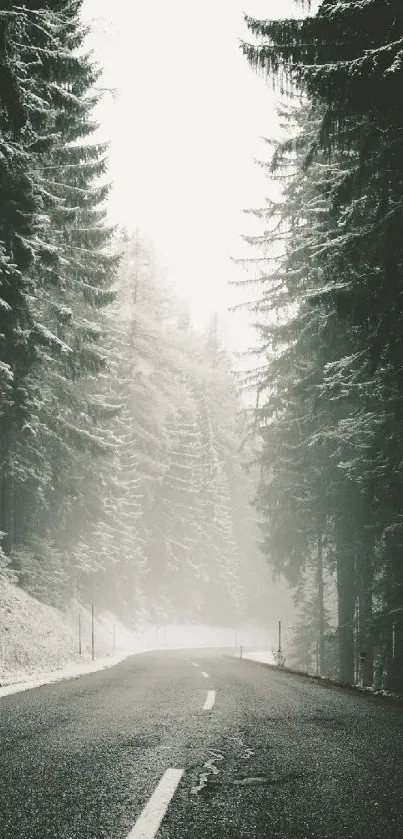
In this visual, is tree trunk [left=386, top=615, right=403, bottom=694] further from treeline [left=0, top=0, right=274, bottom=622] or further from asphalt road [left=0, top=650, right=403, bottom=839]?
treeline [left=0, top=0, right=274, bottom=622]

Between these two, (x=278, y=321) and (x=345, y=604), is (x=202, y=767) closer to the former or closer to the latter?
(x=345, y=604)

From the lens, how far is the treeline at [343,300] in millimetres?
8641

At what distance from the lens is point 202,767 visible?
171 inches

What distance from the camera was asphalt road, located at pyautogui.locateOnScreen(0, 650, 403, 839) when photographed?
3.13 m

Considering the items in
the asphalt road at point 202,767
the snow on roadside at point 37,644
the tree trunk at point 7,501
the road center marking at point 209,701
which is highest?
the tree trunk at point 7,501

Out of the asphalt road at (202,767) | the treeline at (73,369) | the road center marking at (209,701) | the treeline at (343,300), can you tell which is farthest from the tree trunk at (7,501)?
the asphalt road at (202,767)

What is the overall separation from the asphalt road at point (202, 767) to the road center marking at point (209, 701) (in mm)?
132

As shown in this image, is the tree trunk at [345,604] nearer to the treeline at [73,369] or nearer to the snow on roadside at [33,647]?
the snow on roadside at [33,647]

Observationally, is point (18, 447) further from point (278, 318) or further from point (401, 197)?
point (401, 197)

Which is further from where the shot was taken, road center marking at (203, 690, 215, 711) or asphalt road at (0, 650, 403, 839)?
road center marking at (203, 690, 215, 711)

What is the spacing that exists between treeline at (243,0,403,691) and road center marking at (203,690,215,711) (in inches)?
159

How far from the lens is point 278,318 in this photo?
69.4 feet

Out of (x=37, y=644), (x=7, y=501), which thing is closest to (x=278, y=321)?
(x=7, y=501)

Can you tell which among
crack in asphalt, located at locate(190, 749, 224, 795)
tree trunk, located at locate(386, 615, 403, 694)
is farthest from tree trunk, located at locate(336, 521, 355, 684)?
crack in asphalt, located at locate(190, 749, 224, 795)
